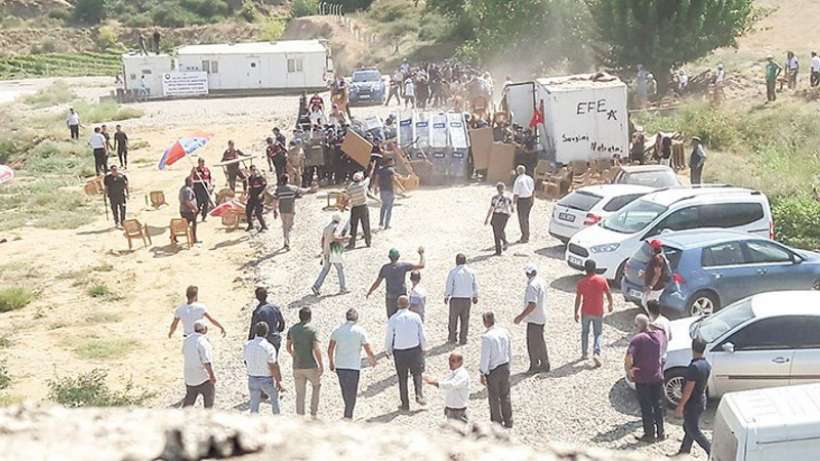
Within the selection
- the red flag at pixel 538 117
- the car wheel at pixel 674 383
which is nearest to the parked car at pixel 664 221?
the car wheel at pixel 674 383

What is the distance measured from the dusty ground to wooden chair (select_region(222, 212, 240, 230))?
308 mm

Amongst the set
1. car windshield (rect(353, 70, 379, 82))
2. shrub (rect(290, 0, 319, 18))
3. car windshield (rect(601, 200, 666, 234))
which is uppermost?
shrub (rect(290, 0, 319, 18))

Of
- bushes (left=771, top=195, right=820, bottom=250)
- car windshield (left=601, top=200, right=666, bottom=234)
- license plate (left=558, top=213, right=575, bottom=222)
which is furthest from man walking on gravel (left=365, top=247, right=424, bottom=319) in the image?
bushes (left=771, top=195, right=820, bottom=250)

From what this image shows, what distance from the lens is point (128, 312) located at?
59.4ft

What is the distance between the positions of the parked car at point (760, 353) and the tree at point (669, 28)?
2624cm

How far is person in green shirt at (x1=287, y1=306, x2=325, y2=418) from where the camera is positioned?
11.5 metres

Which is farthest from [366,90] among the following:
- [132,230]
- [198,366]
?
[198,366]

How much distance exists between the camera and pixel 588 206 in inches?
749

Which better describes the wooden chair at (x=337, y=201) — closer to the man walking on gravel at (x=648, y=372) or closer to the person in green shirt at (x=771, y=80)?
the man walking on gravel at (x=648, y=372)

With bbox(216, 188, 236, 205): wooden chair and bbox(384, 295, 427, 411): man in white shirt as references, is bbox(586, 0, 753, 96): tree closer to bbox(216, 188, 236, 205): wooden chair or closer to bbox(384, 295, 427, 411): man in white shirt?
bbox(216, 188, 236, 205): wooden chair

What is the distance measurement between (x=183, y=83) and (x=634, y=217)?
3508cm

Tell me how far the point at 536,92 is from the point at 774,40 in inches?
1020

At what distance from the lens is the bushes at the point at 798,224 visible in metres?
19.3

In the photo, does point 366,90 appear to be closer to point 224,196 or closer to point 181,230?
point 224,196
